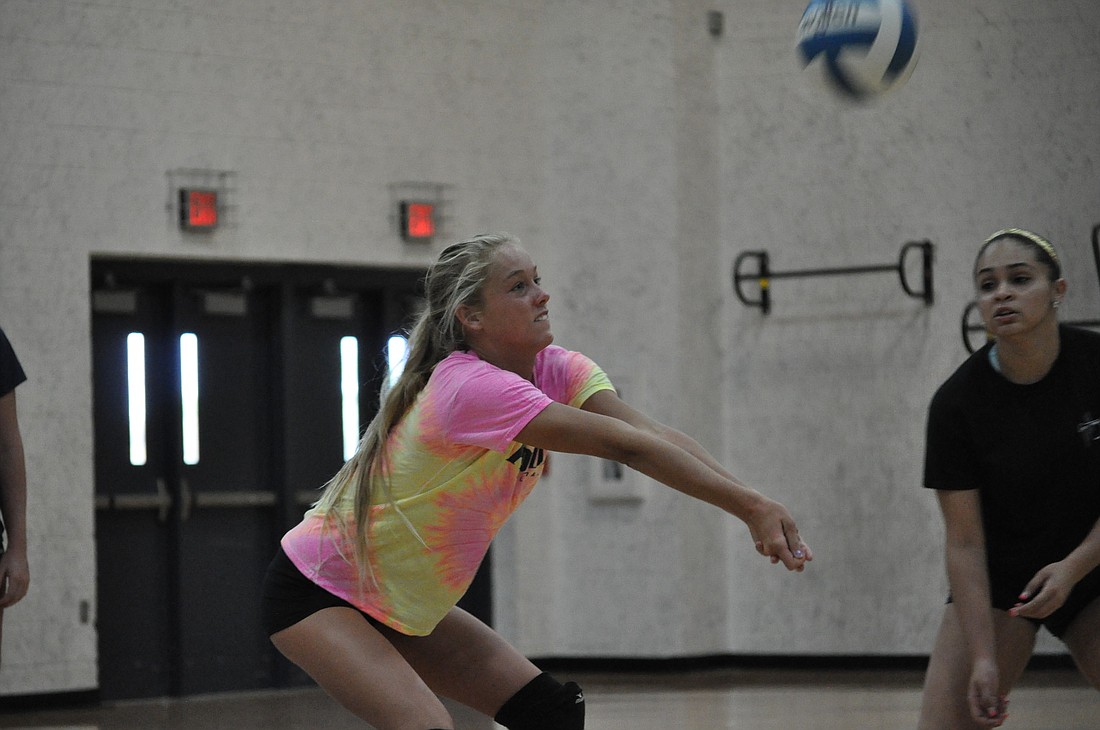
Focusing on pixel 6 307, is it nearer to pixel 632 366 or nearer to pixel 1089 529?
pixel 632 366

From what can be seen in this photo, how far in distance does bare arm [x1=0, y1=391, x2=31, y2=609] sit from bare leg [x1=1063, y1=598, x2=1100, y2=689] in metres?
2.50

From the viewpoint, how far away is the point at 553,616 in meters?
8.11

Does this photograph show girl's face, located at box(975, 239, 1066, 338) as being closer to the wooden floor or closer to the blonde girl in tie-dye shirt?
the blonde girl in tie-dye shirt

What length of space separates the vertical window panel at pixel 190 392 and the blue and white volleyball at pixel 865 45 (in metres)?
4.01

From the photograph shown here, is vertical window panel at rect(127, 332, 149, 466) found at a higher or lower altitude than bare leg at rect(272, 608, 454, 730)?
higher

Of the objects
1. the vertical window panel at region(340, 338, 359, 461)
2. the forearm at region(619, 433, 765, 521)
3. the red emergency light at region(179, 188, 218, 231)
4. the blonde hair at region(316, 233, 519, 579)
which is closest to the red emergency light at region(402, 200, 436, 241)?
the vertical window panel at region(340, 338, 359, 461)

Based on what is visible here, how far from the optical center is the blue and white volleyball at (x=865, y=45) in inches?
178

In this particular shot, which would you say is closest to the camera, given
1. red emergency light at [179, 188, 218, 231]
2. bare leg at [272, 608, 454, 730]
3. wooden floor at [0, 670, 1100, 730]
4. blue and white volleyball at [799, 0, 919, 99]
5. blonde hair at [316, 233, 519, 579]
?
bare leg at [272, 608, 454, 730]

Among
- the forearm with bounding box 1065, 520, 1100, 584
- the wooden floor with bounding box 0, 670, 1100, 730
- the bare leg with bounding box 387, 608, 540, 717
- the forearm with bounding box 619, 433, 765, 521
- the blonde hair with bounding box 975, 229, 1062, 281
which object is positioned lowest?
the wooden floor with bounding box 0, 670, 1100, 730

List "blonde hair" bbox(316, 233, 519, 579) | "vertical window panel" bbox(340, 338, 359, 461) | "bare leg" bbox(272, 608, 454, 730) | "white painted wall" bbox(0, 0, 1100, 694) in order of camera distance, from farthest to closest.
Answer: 1. "vertical window panel" bbox(340, 338, 359, 461)
2. "white painted wall" bbox(0, 0, 1100, 694)
3. "blonde hair" bbox(316, 233, 519, 579)
4. "bare leg" bbox(272, 608, 454, 730)

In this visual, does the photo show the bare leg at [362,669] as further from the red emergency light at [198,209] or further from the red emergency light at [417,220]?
the red emergency light at [417,220]

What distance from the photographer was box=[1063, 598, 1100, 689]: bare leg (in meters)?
2.97

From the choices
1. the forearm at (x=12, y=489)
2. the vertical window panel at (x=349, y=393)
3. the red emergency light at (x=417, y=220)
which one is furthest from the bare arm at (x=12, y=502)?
the red emergency light at (x=417, y=220)

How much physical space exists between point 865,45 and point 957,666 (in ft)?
7.42
